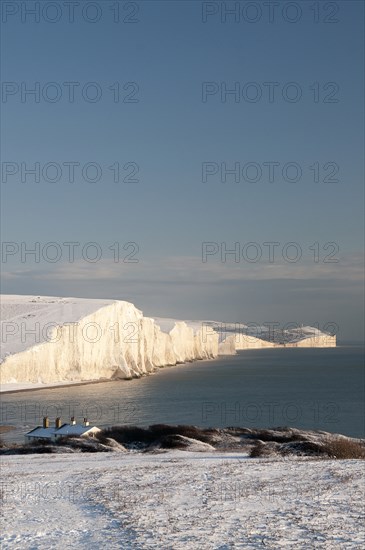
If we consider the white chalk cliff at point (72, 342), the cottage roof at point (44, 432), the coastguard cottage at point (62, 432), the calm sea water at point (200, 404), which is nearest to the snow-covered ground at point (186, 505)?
the coastguard cottage at point (62, 432)

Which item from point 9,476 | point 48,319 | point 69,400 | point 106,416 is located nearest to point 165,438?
point 9,476

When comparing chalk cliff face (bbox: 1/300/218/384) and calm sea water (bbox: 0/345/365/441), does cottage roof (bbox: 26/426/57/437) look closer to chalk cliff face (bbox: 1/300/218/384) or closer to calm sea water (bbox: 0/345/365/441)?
calm sea water (bbox: 0/345/365/441)

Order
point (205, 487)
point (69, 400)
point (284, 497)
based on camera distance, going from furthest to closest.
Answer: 1. point (69, 400)
2. point (205, 487)
3. point (284, 497)

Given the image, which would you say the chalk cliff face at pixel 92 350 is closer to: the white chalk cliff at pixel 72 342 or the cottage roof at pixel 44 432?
the white chalk cliff at pixel 72 342

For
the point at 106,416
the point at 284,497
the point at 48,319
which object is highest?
the point at 48,319

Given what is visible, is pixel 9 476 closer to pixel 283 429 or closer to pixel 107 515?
pixel 107 515

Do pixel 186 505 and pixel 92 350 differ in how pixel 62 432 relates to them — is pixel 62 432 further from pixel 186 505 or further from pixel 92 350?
pixel 92 350

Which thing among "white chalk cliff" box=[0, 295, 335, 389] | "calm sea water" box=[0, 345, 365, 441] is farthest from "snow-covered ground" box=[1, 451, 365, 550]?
"white chalk cliff" box=[0, 295, 335, 389]
